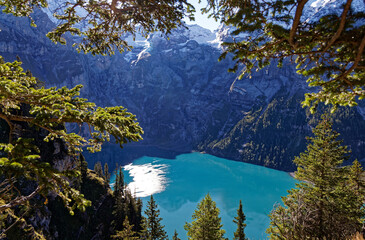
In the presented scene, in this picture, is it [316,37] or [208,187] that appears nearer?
[316,37]

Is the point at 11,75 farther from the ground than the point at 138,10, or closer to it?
closer to it

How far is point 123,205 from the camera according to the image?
45812 mm

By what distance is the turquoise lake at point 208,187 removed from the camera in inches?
2837

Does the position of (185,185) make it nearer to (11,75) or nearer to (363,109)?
(11,75)

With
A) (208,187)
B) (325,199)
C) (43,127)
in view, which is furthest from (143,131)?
(208,187)

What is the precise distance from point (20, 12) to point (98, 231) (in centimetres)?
4643

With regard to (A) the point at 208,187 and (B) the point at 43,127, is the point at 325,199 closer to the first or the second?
(B) the point at 43,127

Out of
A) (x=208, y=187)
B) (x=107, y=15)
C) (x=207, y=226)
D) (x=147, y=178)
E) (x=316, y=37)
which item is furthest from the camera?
(x=147, y=178)

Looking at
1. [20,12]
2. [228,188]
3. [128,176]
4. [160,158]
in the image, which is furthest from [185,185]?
[20,12]

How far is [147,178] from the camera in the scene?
11706 cm

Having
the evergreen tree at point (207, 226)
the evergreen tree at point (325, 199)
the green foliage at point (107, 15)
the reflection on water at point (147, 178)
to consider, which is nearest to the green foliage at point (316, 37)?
the green foliage at point (107, 15)

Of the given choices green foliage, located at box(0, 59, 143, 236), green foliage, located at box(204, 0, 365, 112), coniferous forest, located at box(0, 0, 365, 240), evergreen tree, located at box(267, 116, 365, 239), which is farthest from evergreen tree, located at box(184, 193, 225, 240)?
green foliage, located at box(0, 59, 143, 236)

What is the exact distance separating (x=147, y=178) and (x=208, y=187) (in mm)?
36615

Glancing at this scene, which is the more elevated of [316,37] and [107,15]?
[107,15]
